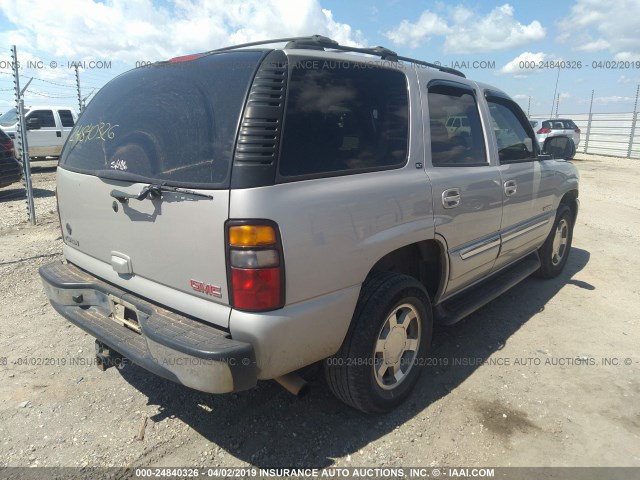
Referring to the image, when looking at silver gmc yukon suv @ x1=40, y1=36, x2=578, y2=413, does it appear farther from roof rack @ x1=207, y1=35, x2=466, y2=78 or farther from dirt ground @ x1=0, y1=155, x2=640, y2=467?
dirt ground @ x1=0, y1=155, x2=640, y2=467

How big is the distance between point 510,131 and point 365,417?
2.67 metres

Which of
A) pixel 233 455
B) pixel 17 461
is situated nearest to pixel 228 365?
pixel 233 455

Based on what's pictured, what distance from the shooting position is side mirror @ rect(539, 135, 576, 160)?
4.42 m

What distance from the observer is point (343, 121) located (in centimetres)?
229

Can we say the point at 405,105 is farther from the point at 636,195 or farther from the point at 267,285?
the point at 636,195

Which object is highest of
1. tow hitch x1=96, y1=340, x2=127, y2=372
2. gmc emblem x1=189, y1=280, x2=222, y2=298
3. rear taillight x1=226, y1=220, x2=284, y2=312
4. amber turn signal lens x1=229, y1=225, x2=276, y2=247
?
amber turn signal lens x1=229, y1=225, x2=276, y2=247

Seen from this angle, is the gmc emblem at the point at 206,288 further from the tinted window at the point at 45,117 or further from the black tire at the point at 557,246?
the tinted window at the point at 45,117

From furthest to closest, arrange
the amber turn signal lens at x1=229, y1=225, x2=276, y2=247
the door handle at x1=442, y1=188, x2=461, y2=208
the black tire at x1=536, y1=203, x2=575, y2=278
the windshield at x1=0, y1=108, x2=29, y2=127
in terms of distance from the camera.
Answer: the windshield at x1=0, y1=108, x2=29, y2=127, the black tire at x1=536, y1=203, x2=575, y2=278, the door handle at x1=442, y1=188, x2=461, y2=208, the amber turn signal lens at x1=229, y1=225, x2=276, y2=247

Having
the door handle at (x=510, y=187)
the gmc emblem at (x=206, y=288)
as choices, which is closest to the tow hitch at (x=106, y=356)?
the gmc emblem at (x=206, y=288)

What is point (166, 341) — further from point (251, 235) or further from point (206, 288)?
point (251, 235)

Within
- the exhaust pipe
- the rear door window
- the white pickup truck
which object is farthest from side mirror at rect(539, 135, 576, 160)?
the white pickup truck

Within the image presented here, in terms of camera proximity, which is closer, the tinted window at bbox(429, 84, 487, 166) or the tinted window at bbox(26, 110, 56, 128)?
the tinted window at bbox(429, 84, 487, 166)

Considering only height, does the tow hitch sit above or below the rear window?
below

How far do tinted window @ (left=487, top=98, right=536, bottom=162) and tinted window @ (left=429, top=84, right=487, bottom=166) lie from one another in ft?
0.97
